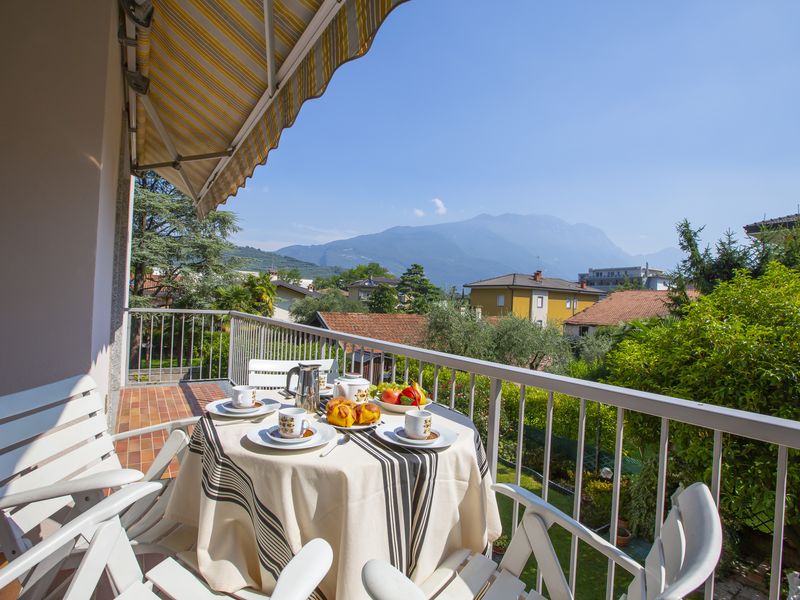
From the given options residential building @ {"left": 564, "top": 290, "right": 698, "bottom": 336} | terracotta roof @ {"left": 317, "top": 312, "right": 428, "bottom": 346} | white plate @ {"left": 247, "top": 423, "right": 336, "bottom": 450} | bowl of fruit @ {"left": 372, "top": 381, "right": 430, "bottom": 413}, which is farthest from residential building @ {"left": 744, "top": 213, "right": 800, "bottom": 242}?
white plate @ {"left": 247, "top": 423, "right": 336, "bottom": 450}

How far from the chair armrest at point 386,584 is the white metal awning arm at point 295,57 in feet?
6.82

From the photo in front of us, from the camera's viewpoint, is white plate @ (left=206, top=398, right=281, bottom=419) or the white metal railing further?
white plate @ (left=206, top=398, right=281, bottom=419)

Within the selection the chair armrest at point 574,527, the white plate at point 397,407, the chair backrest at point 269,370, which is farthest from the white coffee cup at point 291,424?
the chair backrest at point 269,370

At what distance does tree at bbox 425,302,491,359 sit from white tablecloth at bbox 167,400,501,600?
20.4m

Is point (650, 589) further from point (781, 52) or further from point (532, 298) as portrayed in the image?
point (781, 52)

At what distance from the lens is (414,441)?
1528 millimetres

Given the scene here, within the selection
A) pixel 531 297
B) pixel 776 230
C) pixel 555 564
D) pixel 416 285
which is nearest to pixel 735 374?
pixel 555 564

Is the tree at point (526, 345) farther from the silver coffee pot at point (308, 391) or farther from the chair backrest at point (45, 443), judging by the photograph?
the chair backrest at point (45, 443)

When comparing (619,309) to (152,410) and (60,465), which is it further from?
(60,465)

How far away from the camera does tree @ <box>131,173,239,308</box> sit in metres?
19.9

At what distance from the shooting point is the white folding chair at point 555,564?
0.76 meters

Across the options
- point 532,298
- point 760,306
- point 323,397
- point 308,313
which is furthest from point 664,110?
point 323,397

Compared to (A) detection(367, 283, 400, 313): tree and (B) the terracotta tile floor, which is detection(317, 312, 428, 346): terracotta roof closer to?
(B) the terracotta tile floor

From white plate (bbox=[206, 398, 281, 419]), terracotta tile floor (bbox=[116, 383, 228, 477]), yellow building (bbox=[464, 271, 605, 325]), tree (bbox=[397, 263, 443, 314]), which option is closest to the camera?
white plate (bbox=[206, 398, 281, 419])
